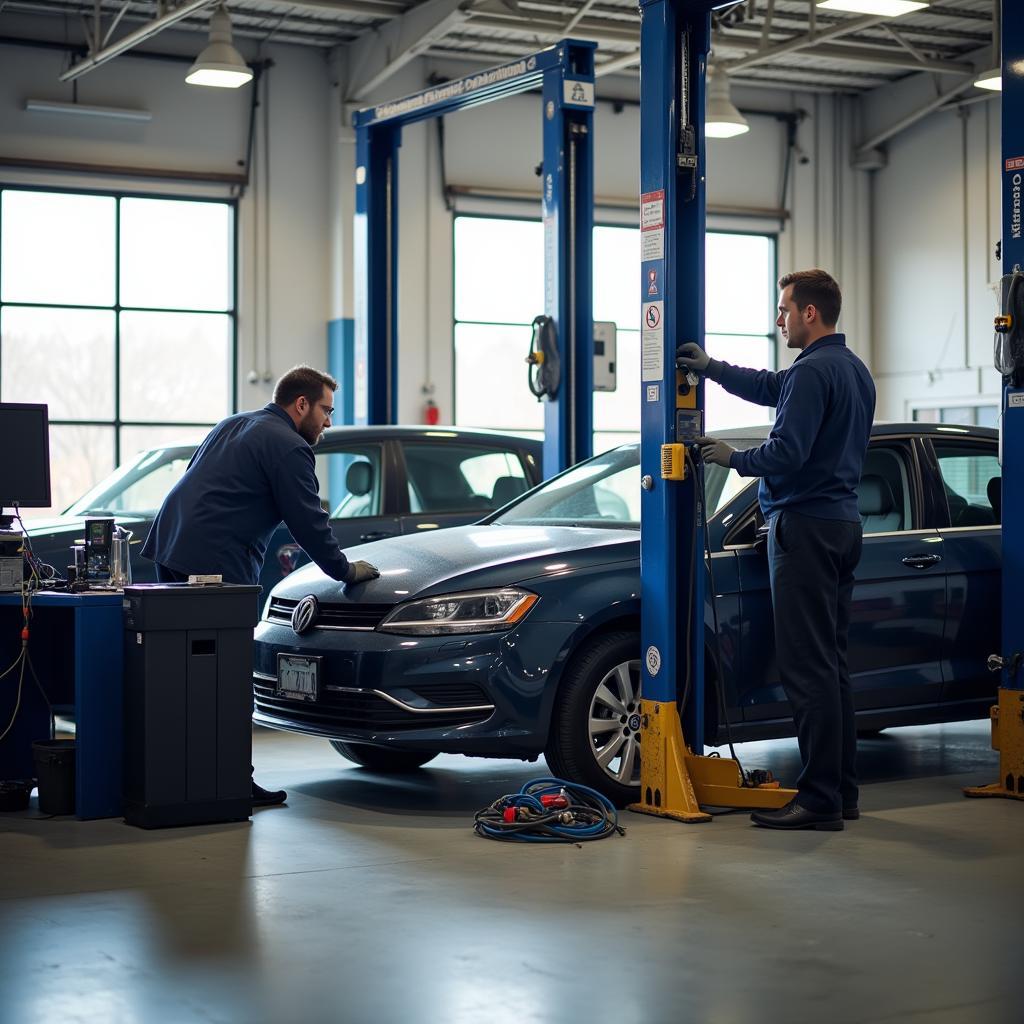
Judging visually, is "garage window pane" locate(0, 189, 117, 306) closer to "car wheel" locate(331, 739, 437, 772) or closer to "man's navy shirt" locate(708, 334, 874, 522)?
"car wheel" locate(331, 739, 437, 772)

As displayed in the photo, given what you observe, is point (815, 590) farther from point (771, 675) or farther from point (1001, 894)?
point (1001, 894)

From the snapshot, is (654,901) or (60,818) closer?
(654,901)

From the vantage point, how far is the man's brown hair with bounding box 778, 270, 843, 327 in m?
5.74

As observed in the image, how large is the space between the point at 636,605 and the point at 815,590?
73 cm

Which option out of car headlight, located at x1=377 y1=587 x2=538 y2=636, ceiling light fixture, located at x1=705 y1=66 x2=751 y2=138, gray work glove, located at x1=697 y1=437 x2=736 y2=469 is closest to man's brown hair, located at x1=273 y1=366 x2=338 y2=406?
car headlight, located at x1=377 y1=587 x2=538 y2=636

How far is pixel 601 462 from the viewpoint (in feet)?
23.4

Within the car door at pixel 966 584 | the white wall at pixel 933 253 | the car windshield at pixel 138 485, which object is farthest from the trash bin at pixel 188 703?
the white wall at pixel 933 253

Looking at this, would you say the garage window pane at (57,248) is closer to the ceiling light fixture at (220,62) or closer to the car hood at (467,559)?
the ceiling light fixture at (220,62)

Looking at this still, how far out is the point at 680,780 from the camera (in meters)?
5.75

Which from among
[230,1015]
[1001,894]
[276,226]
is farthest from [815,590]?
[276,226]

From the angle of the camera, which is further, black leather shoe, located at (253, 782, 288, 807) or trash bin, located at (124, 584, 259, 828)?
black leather shoe, located at (253, 782, 288, 807)

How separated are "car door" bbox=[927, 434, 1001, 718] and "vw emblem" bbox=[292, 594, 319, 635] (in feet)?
8.35

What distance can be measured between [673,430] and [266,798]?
2086 mm

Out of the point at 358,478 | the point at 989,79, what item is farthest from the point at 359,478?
the point at 989,79
